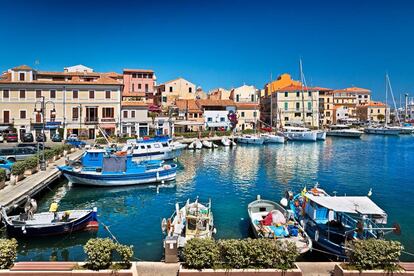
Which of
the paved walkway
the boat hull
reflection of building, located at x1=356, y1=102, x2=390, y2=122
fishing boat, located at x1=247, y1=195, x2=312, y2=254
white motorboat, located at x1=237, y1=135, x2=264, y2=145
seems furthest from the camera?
reflection of building, located at x1=356, y1=102, x2=390, y2=122

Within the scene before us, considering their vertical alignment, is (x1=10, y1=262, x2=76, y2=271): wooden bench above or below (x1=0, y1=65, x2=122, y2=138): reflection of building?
below

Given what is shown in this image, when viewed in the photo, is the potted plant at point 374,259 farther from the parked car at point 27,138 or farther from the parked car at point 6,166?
the parked car at point 27,138

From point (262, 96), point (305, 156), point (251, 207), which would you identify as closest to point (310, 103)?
point (262, 96)

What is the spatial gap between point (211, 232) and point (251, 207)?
3707 mm

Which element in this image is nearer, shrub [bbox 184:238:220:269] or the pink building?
shrub [bbox 184:238:220:269]

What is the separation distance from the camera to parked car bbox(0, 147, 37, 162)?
36.2 meters

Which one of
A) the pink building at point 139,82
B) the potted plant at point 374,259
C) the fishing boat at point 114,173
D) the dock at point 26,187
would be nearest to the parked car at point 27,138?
the dock at point 26,187

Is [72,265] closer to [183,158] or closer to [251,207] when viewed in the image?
[251,207]

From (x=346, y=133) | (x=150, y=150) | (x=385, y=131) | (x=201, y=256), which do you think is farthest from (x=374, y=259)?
(x=385, y=131)

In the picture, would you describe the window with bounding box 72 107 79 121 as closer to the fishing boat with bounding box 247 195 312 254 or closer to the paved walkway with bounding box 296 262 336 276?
the fishing boat with bounding box 247 195 312 254

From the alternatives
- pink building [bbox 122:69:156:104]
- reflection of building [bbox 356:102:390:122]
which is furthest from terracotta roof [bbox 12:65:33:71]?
reflection of building [bbox 356:102:390:122]

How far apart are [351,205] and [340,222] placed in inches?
54.3

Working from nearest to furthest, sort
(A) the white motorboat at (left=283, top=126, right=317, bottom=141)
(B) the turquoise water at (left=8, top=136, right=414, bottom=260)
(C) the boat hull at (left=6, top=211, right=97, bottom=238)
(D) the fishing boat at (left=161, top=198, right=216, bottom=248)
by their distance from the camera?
(D) the fishing boat at (left=161, top=198, right=216, bottom=248)
(C) the boat hull at (left=6, top=211, right=97, bottom=238)
(B) the turquoise water at (left=8, top=136, right=414, bottom=260)
(A) the white motorboat at (left=283, top=126, right=317, bottom=141)

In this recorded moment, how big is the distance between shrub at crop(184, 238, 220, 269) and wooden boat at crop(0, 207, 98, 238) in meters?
10.8
